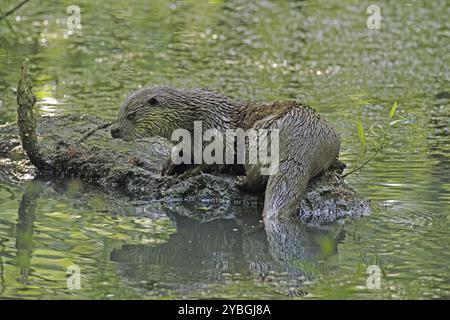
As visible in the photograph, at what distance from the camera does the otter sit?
6707 millimetres

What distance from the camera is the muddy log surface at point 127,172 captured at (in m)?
7.03

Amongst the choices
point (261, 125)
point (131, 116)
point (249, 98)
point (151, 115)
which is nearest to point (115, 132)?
point (131, 116)

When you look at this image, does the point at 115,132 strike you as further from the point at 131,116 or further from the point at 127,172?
the point at 127,172

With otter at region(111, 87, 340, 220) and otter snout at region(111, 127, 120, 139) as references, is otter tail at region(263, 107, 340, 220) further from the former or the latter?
otter snout at region(111, 127, 120, 139)

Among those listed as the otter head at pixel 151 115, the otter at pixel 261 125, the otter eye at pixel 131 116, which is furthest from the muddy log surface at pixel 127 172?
the otter eye at pixel 131 116

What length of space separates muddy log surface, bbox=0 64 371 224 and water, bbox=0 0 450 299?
0.67 feet

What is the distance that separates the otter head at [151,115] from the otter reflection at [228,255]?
2.22ft

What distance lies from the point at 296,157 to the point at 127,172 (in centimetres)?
158

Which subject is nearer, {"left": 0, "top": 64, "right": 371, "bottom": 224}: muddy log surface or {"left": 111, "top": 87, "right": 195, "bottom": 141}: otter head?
{"left": 0, "top": 64, "right": 371, "bottom": 224}: muddy log surface

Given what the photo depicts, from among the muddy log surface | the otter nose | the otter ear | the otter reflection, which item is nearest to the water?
the otter reflection

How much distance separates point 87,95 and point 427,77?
4.09 m

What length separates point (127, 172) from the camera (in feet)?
25.2
